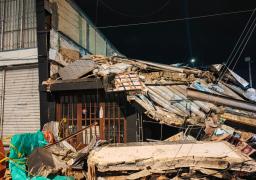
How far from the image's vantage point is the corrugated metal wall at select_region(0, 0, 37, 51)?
1352 cm

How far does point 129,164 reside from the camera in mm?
7062

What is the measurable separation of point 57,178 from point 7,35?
9.02 m

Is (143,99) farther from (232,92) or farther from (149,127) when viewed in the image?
(232,92)

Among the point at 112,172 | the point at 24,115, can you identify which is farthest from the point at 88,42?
the point at 112,172

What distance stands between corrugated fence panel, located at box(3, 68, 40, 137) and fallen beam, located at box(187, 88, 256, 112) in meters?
7.92

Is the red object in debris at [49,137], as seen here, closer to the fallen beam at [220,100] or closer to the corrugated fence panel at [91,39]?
the fallen beam at [220,100]

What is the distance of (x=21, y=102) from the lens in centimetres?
1331

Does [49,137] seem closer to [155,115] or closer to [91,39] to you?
[155,115]

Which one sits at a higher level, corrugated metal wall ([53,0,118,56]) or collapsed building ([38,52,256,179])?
corrugated metal wall ([53,0,118,56])

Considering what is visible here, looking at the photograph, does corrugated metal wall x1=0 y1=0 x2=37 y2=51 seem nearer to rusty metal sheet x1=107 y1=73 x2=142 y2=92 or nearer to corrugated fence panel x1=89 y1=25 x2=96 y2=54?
corrugated fence panel x1=89 y1=25 x2=96 y2=54

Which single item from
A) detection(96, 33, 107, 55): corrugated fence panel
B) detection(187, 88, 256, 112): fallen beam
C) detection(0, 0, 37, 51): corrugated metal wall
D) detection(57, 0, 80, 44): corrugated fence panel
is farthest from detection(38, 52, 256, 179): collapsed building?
detection(96, 33, 107, 55): corrugated fence panel

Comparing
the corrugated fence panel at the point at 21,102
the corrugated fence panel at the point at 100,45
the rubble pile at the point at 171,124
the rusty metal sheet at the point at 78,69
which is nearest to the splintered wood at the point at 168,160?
the rubble pile at the point at 171,124

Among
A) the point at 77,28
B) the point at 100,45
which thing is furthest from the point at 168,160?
the point at 100,45

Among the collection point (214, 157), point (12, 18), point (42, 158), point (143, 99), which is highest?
point (12, 18)
